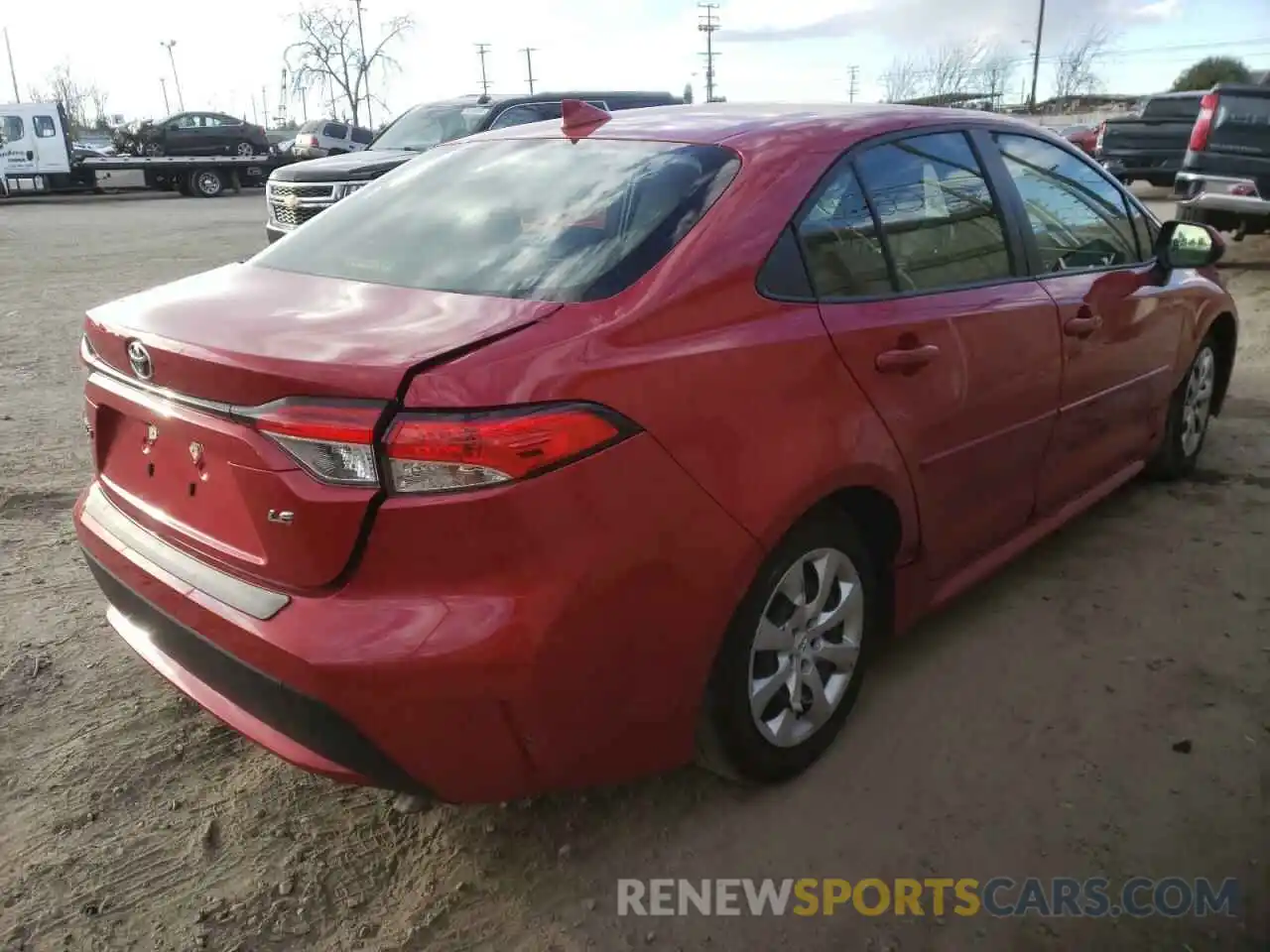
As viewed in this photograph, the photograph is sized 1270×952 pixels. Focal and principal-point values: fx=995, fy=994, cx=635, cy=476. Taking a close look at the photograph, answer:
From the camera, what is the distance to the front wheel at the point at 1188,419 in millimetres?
4316

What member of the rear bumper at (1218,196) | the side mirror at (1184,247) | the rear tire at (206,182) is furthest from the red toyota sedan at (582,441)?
the rear tire at (206,182)

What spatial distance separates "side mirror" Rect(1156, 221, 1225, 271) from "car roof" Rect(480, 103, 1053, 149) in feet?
3.69

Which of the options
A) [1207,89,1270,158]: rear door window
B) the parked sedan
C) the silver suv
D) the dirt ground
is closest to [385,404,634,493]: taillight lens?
the dirt ground

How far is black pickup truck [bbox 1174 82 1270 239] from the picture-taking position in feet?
31.5

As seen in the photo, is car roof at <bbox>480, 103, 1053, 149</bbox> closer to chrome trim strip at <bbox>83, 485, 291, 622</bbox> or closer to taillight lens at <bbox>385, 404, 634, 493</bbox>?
taillight lens at <bbox>385, 404, 634, 493</bbox>

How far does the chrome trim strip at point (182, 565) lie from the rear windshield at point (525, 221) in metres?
0.75

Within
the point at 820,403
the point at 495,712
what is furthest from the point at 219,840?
the point at 820,403

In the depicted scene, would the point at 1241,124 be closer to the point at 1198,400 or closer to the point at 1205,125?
the point at 1205,125

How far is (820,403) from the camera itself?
231cm

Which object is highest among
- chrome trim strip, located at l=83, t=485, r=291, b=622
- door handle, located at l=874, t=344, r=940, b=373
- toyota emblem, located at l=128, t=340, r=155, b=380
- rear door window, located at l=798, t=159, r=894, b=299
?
rear door window, located at l=798, t=159, r=894, b=299

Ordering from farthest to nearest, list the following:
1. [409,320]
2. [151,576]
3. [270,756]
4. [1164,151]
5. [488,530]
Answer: [1164,151], [270,756], [151,576], [409,320], [488,530]

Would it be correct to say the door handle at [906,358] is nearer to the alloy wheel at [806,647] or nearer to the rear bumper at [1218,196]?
the alloy wheel at [806,647]

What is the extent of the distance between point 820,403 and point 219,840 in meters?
1.77

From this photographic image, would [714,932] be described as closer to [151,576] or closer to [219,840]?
[219,840]
